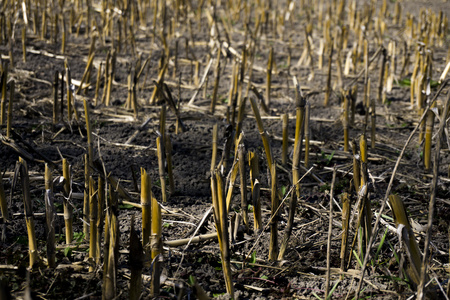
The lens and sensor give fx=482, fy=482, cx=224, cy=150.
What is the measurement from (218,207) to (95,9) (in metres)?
4.82

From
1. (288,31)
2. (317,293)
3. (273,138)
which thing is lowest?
(317,293)

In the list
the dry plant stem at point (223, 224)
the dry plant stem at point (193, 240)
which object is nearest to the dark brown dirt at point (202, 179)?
the dry plant stem at point (193, 240)

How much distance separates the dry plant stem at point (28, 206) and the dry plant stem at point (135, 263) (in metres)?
0.44

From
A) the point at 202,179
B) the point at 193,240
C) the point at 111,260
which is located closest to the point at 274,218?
the point at 193,240

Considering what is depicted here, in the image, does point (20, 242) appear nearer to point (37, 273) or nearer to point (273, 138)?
point (37, 273)

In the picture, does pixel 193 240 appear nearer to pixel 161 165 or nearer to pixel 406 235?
pixel 161 165

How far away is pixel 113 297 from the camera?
148cm

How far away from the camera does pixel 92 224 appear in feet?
5.46

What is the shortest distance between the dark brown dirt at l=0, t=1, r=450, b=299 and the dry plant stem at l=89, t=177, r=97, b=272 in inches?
2.3

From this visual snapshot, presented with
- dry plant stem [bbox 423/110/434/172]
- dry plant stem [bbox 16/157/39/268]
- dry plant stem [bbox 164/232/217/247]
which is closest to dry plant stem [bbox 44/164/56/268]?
dry plant stem [bbox 16/157/39/268]

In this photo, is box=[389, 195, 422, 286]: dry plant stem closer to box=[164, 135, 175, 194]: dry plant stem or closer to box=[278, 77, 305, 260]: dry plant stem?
box=[278, 77, 305, 260]: dry plant stem

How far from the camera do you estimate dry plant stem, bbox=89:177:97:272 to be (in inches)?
64.4

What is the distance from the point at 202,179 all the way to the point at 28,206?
1035 millimetres

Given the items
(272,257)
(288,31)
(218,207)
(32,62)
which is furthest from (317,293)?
(288,31)
